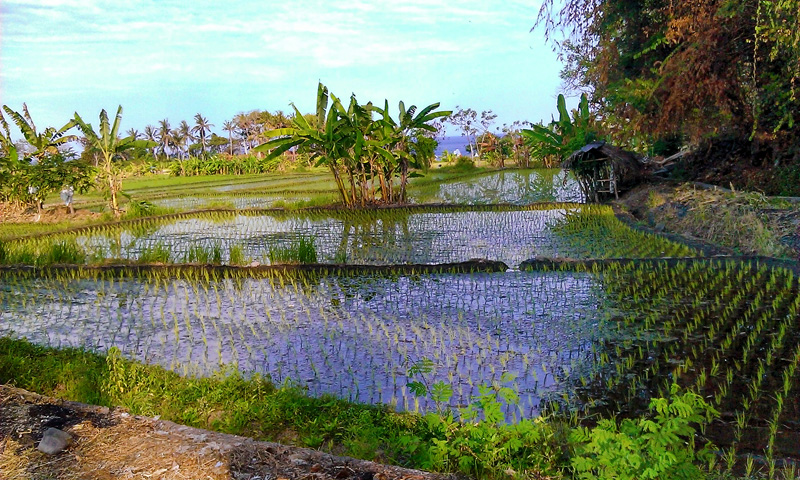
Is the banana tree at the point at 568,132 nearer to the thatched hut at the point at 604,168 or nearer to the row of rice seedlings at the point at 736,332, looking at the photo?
the thatched hut at the point at 604,168

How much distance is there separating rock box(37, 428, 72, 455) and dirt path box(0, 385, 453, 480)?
1.0 inches

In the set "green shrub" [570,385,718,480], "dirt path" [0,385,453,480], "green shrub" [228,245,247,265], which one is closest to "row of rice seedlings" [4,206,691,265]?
"green shrub" [228,245,247,265]

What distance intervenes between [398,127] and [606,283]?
9822 mm

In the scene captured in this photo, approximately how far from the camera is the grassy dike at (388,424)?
262cm

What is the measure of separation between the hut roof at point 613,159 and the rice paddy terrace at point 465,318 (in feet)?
13.9

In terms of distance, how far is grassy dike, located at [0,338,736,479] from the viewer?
103 inches

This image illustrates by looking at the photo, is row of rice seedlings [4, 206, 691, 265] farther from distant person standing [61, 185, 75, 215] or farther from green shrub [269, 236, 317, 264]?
distant person standing [61, 185, 75, 215]

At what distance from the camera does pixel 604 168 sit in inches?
641

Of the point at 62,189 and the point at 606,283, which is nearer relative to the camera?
the point at 606,283

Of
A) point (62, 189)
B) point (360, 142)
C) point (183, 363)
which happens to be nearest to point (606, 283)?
point (183, 363)

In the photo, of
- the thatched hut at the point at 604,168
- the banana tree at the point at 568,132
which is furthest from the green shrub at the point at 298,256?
the banana tree at the point at 568,132

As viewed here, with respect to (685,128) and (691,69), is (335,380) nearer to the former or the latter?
(691,69)

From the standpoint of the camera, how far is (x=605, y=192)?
15914mm

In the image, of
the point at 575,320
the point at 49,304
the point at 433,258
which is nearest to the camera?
the point at 575,320
